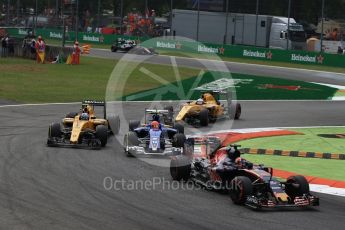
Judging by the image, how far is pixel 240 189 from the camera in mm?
13523

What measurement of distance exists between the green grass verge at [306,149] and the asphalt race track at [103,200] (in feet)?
9.92

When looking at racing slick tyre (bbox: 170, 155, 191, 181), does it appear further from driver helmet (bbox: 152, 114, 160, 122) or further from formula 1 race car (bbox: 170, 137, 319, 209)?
driver helmet (bbox: 152, 114, 160, 122)

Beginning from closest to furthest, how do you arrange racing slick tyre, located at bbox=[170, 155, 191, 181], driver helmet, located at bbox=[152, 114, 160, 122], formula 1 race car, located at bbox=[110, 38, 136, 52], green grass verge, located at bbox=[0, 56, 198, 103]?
racing slick tyre, located at bbox=[170, 155, 191, 181] < driver helmet, located at bbox=[152, 114, 160, 122] < green grass verge, located at bbox=[0, 56, 198, 103] < formula 1 race car, located at bbox=[110, 38, 136, 52]

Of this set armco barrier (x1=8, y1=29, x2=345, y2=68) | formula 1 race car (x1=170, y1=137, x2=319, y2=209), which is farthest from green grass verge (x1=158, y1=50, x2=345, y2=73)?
formula 1 race car (x1=170, y1=137, x2=319, y2=209)

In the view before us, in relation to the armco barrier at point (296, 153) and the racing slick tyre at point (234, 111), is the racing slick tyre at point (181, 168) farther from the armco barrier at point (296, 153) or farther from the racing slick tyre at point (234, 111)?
the racing slick tyre at point (234, 111)

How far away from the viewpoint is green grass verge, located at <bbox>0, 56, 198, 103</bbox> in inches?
1394

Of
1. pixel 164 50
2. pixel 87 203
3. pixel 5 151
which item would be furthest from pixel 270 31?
pixel 87 203

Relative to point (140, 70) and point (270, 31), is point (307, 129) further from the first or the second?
point (270, 31)

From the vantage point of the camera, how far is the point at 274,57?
59.7 m

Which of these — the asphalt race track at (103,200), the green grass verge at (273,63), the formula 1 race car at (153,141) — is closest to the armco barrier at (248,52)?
the green grass verge at (273,63)

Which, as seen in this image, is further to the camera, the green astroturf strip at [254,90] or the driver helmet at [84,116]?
the green astroturf strip at [254,90]

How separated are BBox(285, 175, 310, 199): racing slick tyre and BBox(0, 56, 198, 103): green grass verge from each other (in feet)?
67.9

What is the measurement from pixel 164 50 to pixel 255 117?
37.9m

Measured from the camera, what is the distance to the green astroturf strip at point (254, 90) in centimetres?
3781
